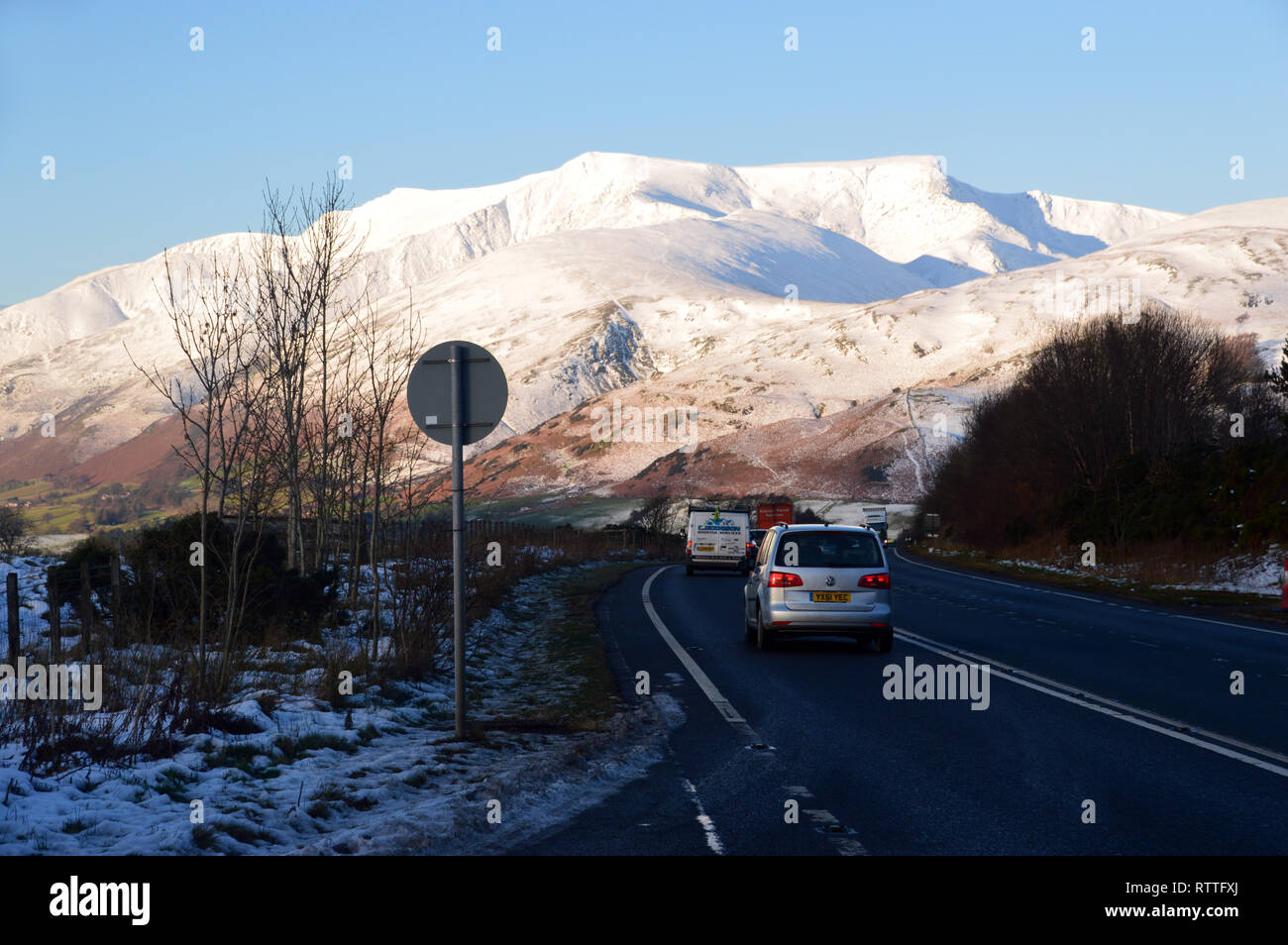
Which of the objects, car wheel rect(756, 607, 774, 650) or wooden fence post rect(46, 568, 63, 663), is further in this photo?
car wheel rect(756, 607, 774, 650)

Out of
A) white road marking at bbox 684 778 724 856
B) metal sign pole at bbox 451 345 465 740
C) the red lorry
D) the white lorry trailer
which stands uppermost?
metal sign pole at bbox 451 345 465 740

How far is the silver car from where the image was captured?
17156 millimetres

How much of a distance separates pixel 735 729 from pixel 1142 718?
3697 mm

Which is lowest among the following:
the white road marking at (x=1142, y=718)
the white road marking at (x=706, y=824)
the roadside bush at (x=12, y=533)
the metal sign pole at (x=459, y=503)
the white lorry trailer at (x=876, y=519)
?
the white lorry trailer at (x=876, y=519)

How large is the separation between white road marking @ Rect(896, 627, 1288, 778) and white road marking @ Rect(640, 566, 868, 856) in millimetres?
3364

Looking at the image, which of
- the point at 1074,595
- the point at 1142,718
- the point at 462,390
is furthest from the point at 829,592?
the point at 1074,595

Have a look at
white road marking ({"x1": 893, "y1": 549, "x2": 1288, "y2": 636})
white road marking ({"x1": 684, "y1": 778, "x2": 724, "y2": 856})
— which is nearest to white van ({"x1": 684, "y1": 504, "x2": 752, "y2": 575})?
white road marking ({"x1": 893, "y1": 549, "x2": 1288, "y2": 636})

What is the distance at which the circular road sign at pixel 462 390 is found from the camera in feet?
31.1

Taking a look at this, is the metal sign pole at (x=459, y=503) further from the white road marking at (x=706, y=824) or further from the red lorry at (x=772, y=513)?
the red lorry at (x=772, y=513)

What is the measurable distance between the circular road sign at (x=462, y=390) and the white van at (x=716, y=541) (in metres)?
33.1

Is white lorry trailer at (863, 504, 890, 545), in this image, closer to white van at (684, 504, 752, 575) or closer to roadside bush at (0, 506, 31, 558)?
white van at (684, 504, 752, 575)

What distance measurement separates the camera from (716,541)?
4312cm

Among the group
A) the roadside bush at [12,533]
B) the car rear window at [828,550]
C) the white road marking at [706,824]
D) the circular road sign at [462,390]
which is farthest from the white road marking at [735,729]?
the roadside bush at [12,533]

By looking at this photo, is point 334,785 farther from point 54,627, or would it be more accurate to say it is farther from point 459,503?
point 54,627
